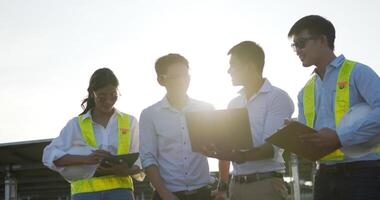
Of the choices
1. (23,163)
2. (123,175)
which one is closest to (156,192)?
(123,175)

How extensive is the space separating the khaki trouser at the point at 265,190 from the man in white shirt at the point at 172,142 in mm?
437

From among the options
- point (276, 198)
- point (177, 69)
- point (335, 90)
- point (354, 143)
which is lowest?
point (276, 198)

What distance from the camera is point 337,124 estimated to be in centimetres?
371

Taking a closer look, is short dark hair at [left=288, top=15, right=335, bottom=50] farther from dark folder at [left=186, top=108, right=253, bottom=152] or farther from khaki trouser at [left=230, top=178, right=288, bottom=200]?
khaki trouser at [left=230, top=178, right=288, bottom=200]

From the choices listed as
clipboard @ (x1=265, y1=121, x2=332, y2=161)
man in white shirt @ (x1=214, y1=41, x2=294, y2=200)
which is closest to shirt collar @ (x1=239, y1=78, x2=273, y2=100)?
man in white shirt @ (x1=214, y1=41, x2=294, y2=200)

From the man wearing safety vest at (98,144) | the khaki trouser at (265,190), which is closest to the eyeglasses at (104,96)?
the man wearing safety vest at (98,144)

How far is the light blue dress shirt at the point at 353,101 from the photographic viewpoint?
3.46m

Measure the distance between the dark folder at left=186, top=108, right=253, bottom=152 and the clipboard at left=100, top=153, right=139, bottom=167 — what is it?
2.48ft

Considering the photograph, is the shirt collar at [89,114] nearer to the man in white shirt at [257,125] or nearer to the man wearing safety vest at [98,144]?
the man wearing safety vest at [98,144]

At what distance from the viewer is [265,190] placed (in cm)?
415

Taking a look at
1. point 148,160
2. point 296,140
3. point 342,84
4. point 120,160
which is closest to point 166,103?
point 148,160

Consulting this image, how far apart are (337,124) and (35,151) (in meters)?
8.37

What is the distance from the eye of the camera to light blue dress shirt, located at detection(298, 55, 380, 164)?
3461 millimetres

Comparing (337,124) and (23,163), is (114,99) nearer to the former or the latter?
(337,124)
